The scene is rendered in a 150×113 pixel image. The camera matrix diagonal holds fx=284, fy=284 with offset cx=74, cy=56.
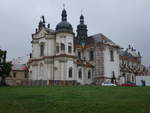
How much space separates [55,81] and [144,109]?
42.4m

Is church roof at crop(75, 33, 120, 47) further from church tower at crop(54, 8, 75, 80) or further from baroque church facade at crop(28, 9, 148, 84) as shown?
church tower at crop(54, 8, 75, 80)

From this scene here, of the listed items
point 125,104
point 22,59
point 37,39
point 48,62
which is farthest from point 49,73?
point 125,104

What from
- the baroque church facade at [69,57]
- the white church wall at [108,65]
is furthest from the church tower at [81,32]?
the white church wall at [108,65]

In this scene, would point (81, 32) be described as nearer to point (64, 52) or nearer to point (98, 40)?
point (98, 40)

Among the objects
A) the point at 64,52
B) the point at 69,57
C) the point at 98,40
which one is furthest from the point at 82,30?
the point at 69,57

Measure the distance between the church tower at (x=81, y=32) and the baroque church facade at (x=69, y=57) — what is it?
0.58 meters

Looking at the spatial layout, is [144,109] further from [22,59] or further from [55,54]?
[22,59]

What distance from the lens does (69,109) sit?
17.6 meters

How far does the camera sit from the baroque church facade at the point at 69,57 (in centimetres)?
5972

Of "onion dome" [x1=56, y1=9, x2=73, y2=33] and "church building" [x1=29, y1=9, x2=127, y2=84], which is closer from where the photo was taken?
"church building" [x1=29, y1=9, x2=127, y2=84]

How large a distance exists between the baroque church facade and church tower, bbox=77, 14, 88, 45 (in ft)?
1.89

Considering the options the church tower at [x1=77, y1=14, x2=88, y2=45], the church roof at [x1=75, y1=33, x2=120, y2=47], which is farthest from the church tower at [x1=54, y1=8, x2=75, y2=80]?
the church tower at [x1=77, y1=14, x2=88, y2=45]

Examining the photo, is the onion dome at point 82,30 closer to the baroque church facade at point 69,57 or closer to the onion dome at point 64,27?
the baroque church facade at point 69,57

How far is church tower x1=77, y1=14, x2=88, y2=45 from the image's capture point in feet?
247
